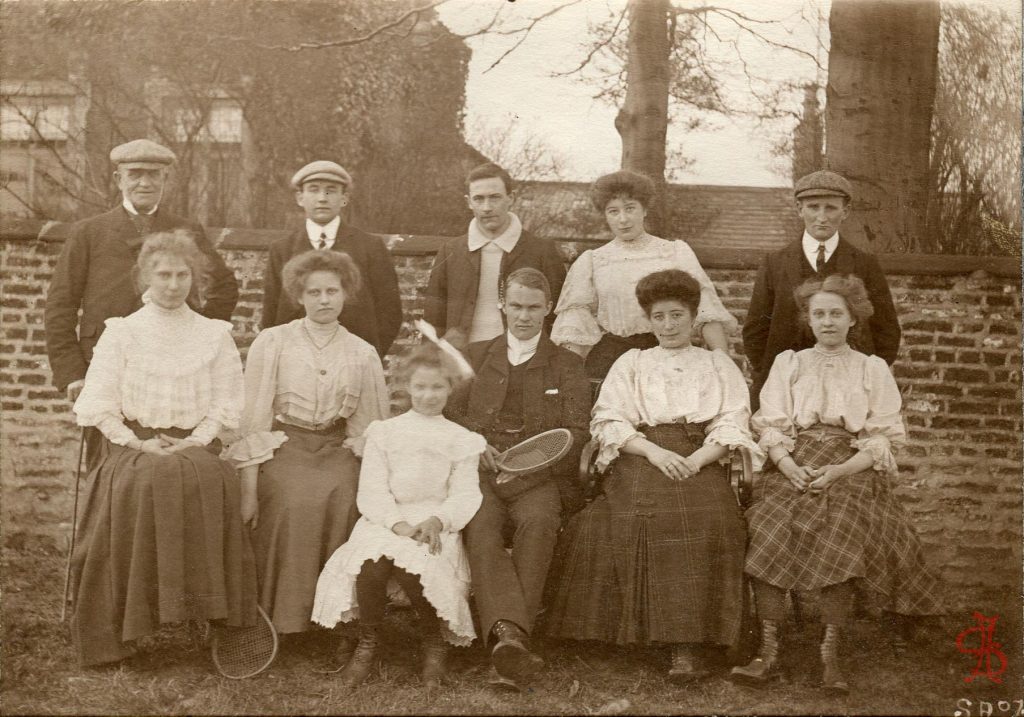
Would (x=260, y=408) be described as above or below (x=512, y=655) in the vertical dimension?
above

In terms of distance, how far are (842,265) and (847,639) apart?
67.6 inches

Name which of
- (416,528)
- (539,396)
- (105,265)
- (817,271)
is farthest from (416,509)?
(817,271)

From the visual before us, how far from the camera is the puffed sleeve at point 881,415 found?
13.4 feet

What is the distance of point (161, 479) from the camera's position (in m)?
3.69

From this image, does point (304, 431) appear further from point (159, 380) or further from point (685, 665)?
point (685, 665)

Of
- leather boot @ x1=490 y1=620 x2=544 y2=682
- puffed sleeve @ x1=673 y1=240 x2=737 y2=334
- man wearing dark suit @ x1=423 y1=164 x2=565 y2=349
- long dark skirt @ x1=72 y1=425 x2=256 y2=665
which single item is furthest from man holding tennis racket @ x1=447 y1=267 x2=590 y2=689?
long dark skirt @ x1=72 y1=425 x2=256 y2=665

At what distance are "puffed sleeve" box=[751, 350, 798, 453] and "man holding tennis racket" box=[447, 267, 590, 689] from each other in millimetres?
760

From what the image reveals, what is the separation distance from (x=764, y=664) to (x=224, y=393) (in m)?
2.41

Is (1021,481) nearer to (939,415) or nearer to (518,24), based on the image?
(939,415)

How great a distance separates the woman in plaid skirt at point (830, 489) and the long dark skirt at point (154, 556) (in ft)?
6.48

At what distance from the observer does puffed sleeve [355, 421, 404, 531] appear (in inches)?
149

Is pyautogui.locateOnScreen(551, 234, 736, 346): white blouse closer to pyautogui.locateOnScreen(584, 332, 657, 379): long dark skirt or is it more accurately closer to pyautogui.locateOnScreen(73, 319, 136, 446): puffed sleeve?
pyautogui.locateOnScreen(584, 332, 657, 379): long dark skirt

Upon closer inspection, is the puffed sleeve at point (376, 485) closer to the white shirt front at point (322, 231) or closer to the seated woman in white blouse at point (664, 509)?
the seated woman in white blouse at point (664, 509)

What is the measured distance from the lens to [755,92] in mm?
7172
